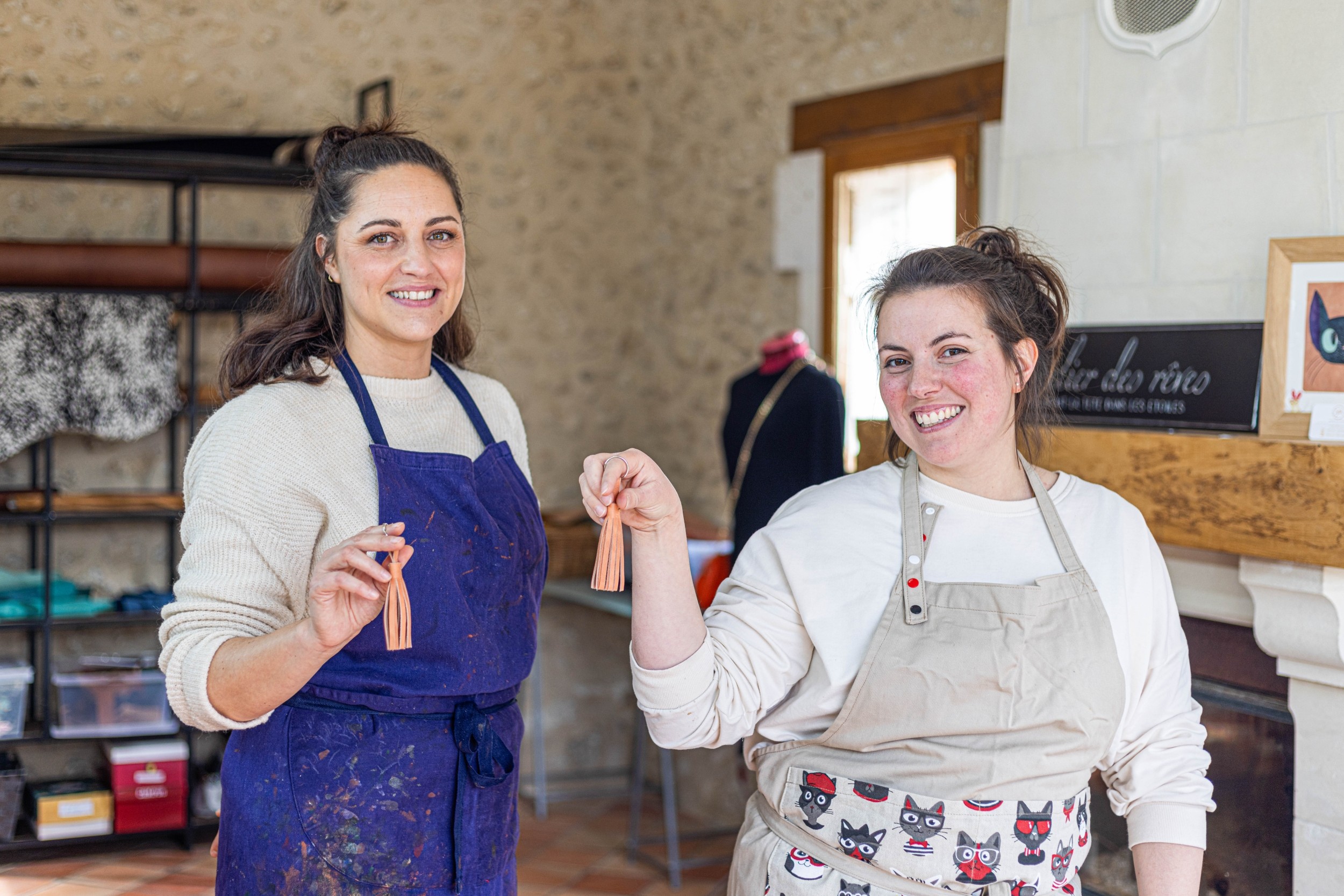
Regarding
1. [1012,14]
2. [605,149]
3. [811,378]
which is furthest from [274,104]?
[1012,14]

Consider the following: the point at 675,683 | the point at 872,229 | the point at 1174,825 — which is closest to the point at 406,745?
the point at 675,683

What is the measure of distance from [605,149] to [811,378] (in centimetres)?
217

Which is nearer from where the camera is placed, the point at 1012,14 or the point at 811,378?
the point at 1012,14

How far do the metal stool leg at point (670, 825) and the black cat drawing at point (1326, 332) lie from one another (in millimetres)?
2361

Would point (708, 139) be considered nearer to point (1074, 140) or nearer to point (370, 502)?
point (1074, 140)

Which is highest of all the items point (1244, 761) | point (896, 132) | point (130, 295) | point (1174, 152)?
point (896, 132)

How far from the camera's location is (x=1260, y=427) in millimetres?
A: 2275

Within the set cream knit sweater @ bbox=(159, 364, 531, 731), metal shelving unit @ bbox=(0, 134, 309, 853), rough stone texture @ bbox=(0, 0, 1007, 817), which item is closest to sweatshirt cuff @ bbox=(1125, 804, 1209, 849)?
cream knit sweater @ bbox=(159, 364, 531, 731)

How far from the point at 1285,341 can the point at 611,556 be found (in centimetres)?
146

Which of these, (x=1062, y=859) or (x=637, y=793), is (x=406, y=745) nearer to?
(x=1062, y=859)

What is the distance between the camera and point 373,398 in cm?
182

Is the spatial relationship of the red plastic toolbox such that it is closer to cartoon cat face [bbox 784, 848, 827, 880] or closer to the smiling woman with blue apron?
the smiling woman with blue apron

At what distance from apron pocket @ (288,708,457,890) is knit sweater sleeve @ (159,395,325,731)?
0.10 metres

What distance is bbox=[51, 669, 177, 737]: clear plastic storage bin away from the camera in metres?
Result: 3.91
